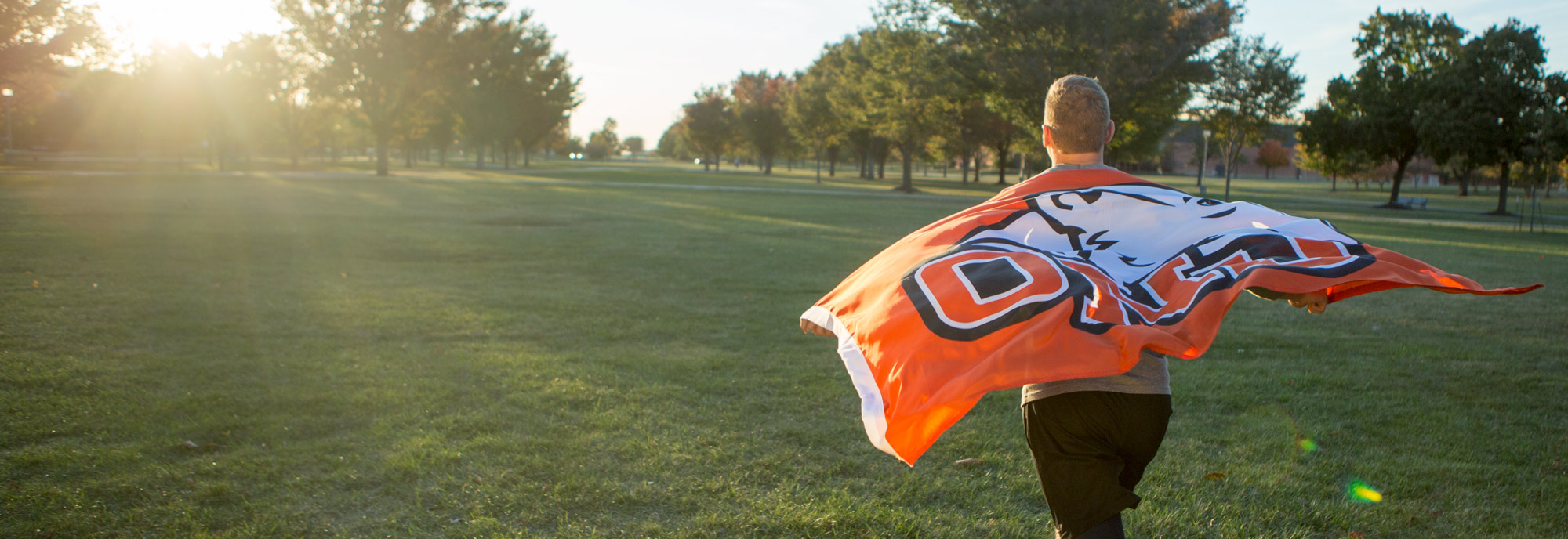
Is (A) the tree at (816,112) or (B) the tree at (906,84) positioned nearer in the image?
(B) the tree at (906,84)

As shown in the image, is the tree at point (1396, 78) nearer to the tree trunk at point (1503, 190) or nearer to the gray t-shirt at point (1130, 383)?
the tree trunk at point (1503, 190)

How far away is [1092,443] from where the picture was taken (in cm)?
250

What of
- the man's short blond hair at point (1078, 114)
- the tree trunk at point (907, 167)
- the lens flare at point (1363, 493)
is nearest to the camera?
the man's short blond hair at point (1078, 114)

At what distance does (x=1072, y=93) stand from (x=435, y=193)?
3098 centimetres

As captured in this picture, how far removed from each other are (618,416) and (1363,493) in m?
4.09

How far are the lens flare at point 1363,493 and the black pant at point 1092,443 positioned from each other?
2447mm

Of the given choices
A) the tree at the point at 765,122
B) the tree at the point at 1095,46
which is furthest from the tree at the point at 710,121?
the tree at the point at 1095,46

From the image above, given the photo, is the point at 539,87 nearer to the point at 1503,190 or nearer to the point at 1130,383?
the point at 1503,190

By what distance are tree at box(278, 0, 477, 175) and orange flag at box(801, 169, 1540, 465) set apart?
48.9m

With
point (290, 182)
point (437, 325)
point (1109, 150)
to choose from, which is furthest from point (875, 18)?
point (437, 325)

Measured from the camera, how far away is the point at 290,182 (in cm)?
3556

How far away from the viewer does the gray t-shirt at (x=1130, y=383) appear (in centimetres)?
246

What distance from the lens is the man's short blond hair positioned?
2730mm

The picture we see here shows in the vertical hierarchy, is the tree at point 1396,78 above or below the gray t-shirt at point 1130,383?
above
